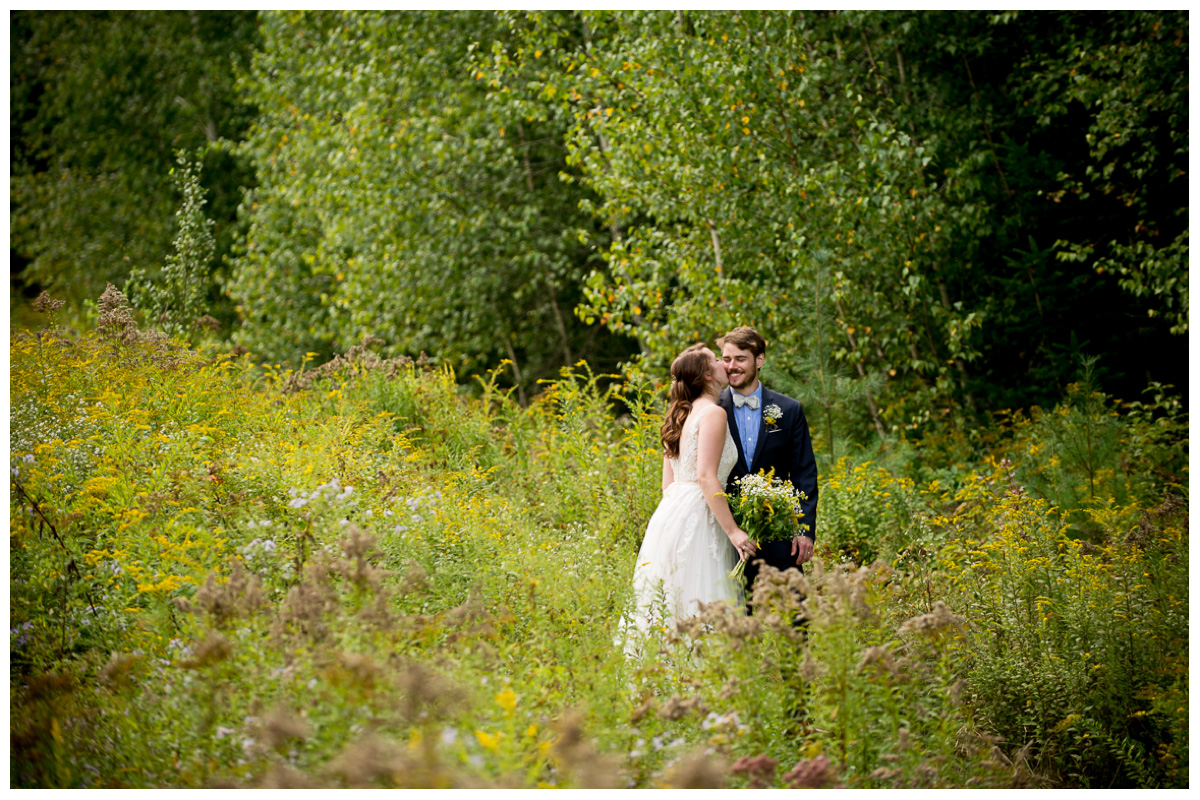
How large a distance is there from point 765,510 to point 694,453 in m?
0.47

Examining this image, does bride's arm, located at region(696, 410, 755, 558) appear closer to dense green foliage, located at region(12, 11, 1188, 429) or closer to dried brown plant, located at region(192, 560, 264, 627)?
dried brown plant, located at region(192, 560, 264, 627)

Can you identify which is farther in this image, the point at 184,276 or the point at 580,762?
the point at 184,276

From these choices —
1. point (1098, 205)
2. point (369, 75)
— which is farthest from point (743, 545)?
point (369, 75)

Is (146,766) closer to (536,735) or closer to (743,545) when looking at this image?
(536,735)

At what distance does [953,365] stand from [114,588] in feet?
28.4

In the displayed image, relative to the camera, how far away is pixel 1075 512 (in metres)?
5.89

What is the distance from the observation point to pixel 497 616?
3.58m

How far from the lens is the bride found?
4152 millimetres

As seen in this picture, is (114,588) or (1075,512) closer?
(114,588)

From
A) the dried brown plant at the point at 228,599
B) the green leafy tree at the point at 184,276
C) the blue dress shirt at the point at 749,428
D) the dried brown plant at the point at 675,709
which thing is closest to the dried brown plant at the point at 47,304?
the green leafy tree at the point at 184,276

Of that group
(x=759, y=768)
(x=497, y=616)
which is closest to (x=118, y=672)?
(x=497, y=616)

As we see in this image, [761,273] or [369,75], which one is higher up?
[369,75]

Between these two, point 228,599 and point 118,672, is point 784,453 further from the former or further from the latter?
point 118,672

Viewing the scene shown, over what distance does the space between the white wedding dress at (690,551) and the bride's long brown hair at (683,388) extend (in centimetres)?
7
